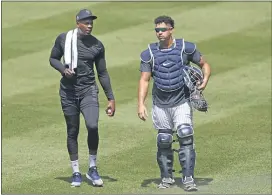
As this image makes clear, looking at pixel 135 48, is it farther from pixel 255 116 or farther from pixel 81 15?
pixel 81 15

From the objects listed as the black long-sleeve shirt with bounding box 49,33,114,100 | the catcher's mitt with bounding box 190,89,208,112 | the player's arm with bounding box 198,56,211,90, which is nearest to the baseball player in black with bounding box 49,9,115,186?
the black long-sleeve shirt with bounding box 49,33,114,100

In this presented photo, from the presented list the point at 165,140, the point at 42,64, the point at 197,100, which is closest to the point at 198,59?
the point at 197,100

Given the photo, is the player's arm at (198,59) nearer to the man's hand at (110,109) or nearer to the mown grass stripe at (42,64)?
the man's hand at (110,109)

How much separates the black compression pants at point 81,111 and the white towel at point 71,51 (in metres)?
0.44

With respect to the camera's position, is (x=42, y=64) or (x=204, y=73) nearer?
(x=204, y=73)

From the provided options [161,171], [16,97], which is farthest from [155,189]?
[16,97]

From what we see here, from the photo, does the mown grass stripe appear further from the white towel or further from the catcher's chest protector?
the catcher's chest protector

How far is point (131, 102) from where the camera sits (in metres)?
18.4

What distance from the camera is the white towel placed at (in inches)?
495

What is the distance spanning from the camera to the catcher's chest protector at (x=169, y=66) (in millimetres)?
12516

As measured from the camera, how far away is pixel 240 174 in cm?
1362

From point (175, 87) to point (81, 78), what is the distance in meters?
1.27

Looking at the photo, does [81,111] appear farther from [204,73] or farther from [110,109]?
[204,73]

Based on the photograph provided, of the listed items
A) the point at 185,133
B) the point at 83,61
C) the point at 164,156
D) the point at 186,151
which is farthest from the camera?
the point at 164,156
